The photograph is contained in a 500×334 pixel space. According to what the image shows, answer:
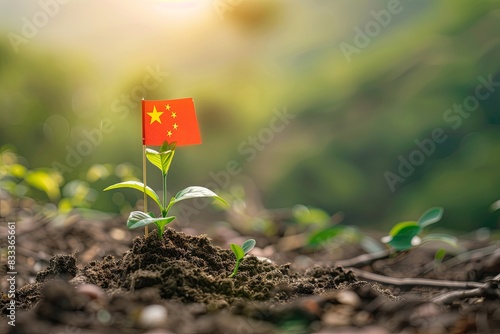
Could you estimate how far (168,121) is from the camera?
1346 mm

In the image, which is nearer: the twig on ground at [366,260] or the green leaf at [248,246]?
the green leaf at [248,246]

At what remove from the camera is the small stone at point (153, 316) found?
90 centimetres

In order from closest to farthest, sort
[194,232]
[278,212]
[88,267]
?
[88,267]
[194,232]
[278,212]

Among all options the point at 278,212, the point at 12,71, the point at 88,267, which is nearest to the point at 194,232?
the point at 278,212

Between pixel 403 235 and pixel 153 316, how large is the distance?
43.2 inches

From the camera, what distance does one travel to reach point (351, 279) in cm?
146

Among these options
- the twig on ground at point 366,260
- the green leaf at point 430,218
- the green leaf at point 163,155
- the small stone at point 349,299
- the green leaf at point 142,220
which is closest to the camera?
the small stone at point 349,299

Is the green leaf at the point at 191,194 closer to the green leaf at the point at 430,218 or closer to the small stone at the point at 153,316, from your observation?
the small stone at the point at 153,316

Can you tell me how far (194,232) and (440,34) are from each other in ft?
6.99

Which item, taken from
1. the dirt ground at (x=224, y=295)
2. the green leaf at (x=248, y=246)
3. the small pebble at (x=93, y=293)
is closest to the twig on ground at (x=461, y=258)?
the dirt ground at (x=224, y=295)

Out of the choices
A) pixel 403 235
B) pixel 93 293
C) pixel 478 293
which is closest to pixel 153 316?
pixel 93 293

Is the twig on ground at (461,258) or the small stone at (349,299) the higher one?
the twig on ground at (461,258)

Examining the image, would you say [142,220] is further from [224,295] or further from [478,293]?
[478,293]

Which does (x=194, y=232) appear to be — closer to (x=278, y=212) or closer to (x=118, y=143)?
(x=278, y=212)
